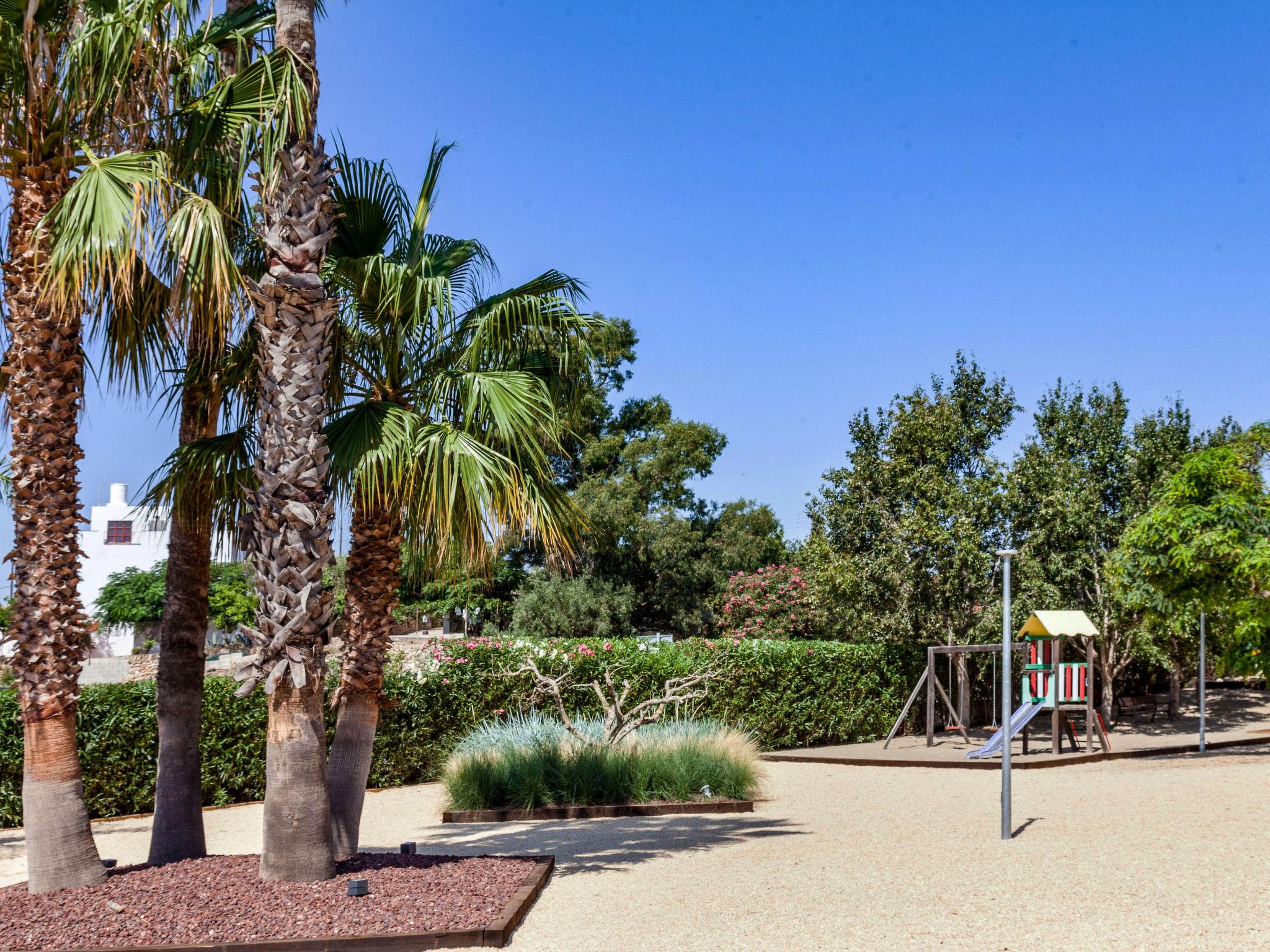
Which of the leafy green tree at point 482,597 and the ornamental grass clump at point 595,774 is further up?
the leafy green tree at point 482,597

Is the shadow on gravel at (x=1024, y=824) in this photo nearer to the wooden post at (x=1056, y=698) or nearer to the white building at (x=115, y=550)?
the wooden post at (x=1056, y=698)

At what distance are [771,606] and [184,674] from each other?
71.3ft

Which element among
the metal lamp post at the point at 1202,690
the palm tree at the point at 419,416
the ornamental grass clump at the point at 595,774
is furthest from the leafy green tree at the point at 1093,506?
the palm tree at the point at 419,416

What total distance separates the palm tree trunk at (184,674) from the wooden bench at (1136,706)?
21375 millimetres

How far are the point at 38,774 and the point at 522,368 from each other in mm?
4752

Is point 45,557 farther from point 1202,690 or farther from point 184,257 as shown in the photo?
point 1202,690

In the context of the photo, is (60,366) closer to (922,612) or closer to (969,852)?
(969,852)

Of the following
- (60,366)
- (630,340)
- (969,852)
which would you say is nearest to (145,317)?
(60,366)

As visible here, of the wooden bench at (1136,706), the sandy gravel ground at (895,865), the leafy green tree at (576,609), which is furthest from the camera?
the leafy green tree at (576,609)

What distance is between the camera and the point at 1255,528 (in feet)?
51.9

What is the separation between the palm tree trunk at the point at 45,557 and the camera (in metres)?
7.25

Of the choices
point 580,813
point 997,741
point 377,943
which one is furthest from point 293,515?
point 997,741

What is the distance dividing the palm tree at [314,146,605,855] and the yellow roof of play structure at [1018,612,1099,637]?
11749 mm

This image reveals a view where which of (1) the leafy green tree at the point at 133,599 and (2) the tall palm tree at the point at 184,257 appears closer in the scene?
(2) the tall palm tree at the point at 184,257
